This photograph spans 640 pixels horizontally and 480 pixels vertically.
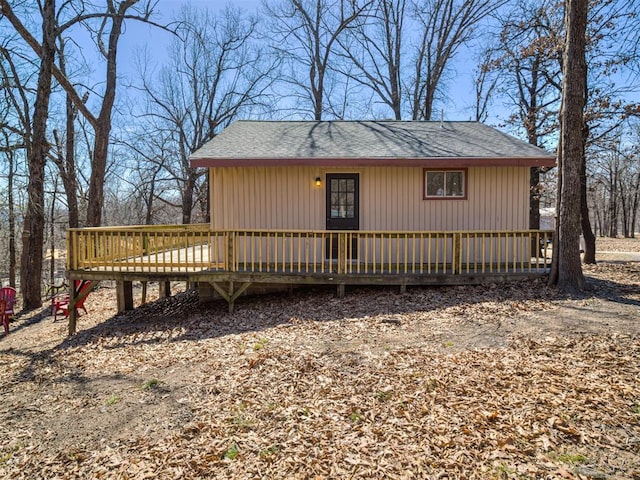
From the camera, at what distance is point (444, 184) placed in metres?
8.88

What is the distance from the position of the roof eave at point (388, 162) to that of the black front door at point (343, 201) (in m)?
0.69

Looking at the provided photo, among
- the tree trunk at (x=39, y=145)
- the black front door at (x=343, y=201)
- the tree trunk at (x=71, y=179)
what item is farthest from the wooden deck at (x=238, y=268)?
the tree trunk at (x=71, y=179)

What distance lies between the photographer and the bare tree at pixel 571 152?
6730 millimetres

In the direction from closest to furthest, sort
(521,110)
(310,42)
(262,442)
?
(262,442) < (521,110) < (310,42)

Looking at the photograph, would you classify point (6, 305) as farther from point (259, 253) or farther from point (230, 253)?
point (259, 253)

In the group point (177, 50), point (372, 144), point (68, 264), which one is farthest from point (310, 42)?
point (68, 264)

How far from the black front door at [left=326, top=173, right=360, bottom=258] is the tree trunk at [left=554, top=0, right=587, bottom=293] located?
403 centimetres

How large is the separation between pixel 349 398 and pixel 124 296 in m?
7.31

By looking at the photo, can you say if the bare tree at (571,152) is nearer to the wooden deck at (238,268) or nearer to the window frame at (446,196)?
the wooden deck at (238,268)

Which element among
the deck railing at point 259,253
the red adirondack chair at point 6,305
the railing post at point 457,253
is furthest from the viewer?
the red adirondack chair at point 6,305

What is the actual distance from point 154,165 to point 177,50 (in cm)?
649

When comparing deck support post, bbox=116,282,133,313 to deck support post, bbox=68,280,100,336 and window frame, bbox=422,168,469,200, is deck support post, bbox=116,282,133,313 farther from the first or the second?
window frame, bbox=422,168,469,200

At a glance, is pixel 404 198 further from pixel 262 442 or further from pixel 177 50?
pixel 177 50

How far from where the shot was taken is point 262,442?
3082 mm
